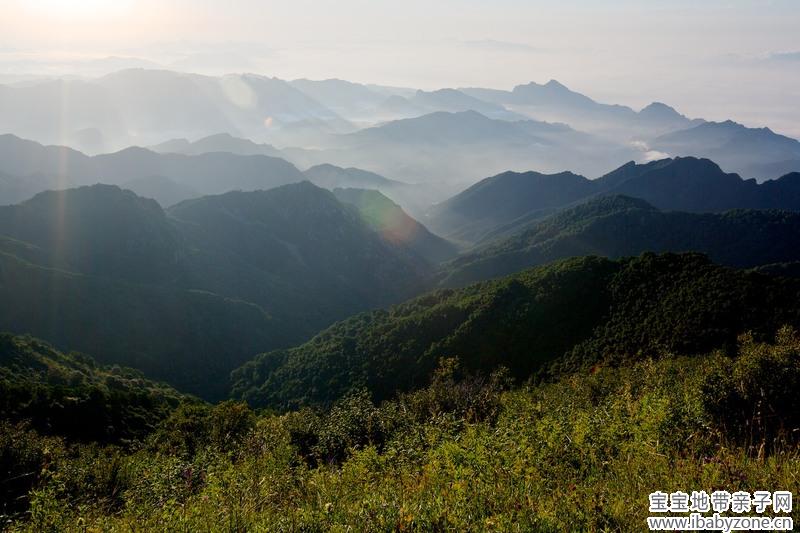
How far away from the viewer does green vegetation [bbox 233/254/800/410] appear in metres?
50.8

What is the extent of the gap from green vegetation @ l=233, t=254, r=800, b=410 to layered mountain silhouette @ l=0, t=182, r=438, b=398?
1300 inches

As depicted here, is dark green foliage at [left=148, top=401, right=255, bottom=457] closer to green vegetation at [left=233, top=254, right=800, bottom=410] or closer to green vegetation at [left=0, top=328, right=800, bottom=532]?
green vegetation at [left=0, top=328, right=800, bottom=532]

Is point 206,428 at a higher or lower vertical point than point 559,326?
higher

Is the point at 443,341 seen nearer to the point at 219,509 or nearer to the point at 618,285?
the point at 618,285

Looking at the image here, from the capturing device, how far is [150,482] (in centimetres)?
1576

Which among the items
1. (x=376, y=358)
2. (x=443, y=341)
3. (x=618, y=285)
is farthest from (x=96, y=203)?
(x=618, y=285)

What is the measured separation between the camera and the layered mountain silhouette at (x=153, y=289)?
11062 cm

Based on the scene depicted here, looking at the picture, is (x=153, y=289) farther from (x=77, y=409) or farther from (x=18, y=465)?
(x=18, y=465)

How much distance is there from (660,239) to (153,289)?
173m

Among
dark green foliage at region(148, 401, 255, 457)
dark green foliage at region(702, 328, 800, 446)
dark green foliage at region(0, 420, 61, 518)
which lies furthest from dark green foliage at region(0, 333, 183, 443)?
dark green foliage at region(702, 328, 800, 446)

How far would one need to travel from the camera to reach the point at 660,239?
184m

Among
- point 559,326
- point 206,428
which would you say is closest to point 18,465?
point 206,428

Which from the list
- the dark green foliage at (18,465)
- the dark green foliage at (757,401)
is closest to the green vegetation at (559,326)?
the dark green foliage at (757,401)

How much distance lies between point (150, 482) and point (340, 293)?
580 ft
